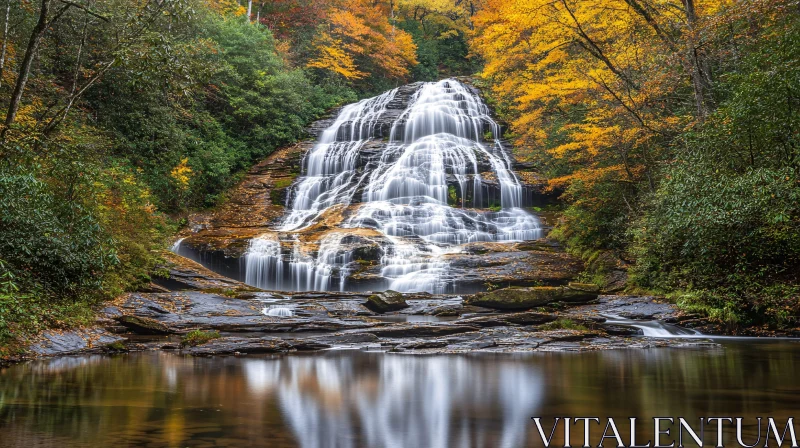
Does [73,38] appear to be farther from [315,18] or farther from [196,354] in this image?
[315,18]

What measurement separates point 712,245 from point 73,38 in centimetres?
2072

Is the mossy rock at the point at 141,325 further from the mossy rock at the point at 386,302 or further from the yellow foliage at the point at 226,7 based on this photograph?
the yellow foliage at the point at 226,7

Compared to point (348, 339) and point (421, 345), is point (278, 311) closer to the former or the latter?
point (348, 339)

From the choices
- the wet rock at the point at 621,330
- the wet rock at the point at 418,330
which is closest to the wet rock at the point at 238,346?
the wet rock at the point at 418,330

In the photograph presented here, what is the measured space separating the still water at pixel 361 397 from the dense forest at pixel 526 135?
2516 millimetres

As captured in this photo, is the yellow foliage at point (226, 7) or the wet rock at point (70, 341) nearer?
the wet rock at point (70, 341)

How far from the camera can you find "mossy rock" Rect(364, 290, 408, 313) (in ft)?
43.2

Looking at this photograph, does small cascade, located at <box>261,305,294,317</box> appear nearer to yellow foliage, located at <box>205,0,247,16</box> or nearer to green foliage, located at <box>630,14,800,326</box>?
green foliage, located at <box>630,14,800,326</box>

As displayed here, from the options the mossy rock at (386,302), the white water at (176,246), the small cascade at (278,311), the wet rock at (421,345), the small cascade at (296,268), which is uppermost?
the white water at (176,246)

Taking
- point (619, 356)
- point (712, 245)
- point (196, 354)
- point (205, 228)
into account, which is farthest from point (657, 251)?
point (205, 228)

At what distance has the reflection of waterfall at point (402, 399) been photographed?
3.86 meters

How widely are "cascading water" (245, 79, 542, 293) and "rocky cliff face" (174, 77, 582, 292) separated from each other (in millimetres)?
78

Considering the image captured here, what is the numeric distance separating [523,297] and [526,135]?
43.0ft

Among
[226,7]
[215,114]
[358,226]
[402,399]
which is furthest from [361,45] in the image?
[402,399]
